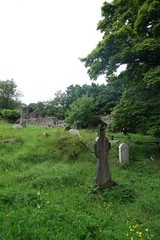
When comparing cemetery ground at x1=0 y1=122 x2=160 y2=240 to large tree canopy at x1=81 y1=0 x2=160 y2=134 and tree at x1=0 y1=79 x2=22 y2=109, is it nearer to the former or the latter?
large tree canopy at x1=81 y1=0 x2=160 y2=134

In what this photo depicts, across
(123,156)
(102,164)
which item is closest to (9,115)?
(123,156)

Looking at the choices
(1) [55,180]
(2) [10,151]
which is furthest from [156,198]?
(2) [10,151]

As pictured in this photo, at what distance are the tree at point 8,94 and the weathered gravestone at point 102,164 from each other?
3417cm

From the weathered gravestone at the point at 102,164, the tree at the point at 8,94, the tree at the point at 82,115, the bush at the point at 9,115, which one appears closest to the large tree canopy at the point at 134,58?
the weathered gravestone at the point at 102,164

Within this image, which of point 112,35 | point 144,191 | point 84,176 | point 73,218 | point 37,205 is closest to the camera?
point 73,218

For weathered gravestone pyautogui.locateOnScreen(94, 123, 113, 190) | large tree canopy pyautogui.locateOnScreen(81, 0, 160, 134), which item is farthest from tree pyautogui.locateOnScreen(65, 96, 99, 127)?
weathered gravestone pyautogui.locateOnScreen(94, 123, 113, 190)

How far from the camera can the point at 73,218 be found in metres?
4.61

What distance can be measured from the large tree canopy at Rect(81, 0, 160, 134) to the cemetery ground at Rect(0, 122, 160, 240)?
212cm

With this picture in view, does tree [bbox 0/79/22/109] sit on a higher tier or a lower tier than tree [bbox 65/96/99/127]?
higher

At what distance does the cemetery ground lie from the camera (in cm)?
421

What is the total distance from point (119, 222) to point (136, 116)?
23.1ft

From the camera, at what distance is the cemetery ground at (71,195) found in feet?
13.8

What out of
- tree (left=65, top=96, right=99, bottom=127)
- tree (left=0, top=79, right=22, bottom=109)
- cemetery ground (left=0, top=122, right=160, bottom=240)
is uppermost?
tree (left=0, top=79, right=22, bottom=109)

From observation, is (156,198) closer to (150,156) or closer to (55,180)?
(55,180)
